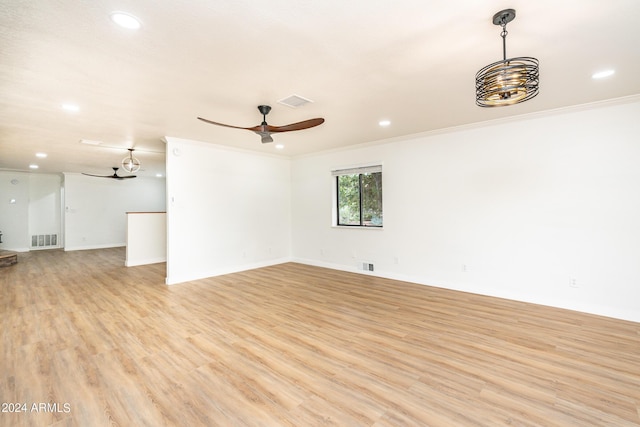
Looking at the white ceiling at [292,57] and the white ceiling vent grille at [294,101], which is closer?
the white ceiling at [292,57]

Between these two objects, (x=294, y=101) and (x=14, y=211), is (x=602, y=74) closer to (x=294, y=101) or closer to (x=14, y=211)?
(x=294, y=101)

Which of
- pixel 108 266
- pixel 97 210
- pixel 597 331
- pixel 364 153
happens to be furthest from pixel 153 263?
pixel 597 331

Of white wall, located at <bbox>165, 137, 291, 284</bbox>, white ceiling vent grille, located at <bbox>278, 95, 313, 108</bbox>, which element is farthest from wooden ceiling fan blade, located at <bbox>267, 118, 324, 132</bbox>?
white wall, located at <bbox>165, 137, 291, 284</bbox>

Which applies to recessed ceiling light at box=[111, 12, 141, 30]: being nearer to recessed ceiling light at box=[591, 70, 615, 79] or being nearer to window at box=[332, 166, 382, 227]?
recessed ceiling light at box=[591, 70, 615, 79]

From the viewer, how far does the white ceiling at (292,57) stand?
6.05ft

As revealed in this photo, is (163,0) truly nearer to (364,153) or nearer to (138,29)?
(138,29)

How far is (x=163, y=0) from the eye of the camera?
1711 millimetres

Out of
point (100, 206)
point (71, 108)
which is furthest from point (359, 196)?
point (100, 206)

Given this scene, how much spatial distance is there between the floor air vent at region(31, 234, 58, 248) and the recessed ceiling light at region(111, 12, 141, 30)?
36.9ft

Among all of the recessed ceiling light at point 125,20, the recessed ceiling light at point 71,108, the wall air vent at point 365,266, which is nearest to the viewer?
the recessed ceiling light at point 125,20

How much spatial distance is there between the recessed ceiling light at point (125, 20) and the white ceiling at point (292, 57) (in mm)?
41

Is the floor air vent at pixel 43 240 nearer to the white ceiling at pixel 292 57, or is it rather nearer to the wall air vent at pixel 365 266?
the white ceiling at pixel 292 57

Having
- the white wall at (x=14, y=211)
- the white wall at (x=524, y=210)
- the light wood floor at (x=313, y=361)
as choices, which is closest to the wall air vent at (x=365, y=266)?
the white wall at (x=524, y=210)

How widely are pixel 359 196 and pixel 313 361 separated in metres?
4.07
